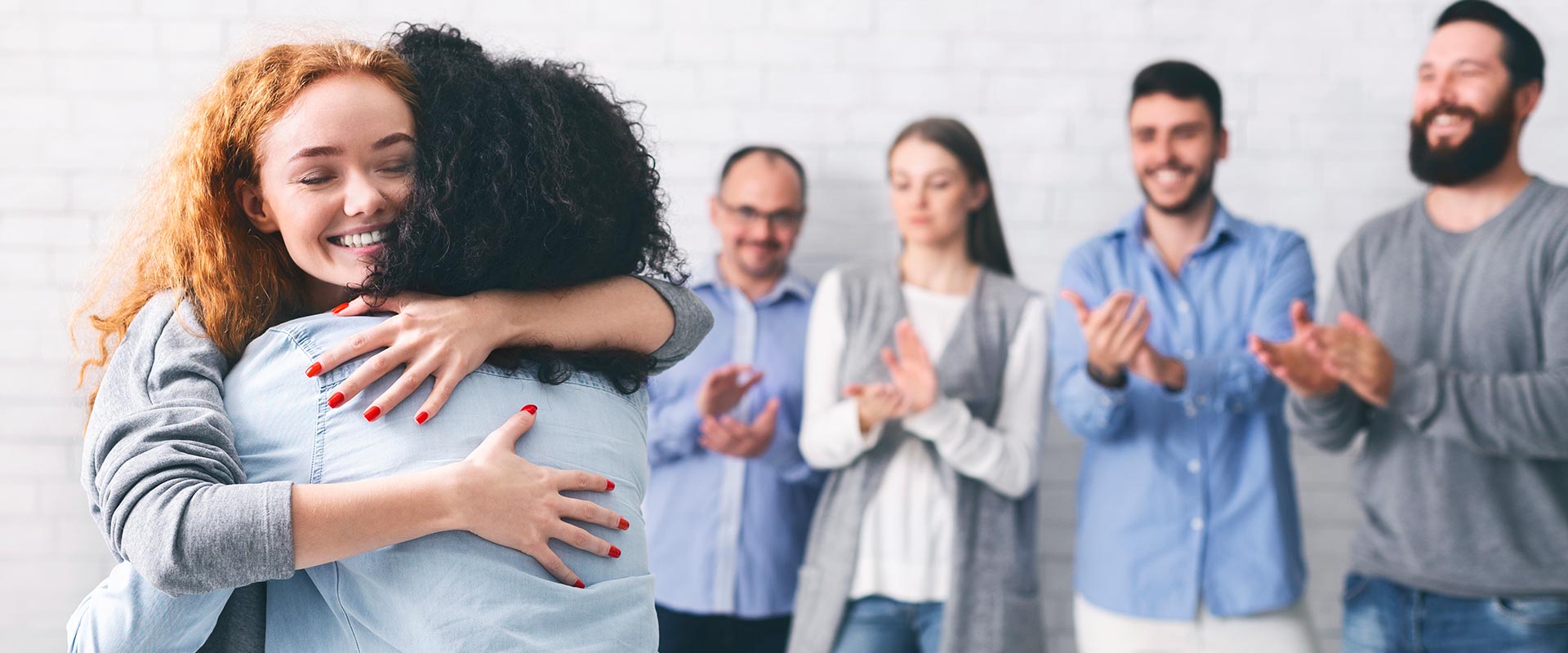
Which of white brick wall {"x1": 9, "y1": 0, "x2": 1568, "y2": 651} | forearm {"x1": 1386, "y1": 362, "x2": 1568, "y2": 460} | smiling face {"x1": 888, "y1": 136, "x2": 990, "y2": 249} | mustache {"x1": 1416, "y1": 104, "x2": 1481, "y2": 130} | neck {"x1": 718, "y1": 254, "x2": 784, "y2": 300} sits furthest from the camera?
white brick wall {"x1": 9, "y1": 0, "x2": 1568, "y2": 651}

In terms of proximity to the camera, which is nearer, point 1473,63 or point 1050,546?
point 1473,63

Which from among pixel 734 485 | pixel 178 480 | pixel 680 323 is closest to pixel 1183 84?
pixel 734 485

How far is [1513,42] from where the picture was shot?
8.73ft

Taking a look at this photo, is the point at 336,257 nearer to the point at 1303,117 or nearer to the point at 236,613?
the point at 236,613

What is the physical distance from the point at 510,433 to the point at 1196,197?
222cm

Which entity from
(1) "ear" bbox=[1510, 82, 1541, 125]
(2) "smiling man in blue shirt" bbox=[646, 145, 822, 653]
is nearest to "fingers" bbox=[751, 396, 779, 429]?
(2) "smiling man in blue shirt" bbox=[646, 145, 822, 653]

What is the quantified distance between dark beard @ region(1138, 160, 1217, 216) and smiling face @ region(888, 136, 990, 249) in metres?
0.48

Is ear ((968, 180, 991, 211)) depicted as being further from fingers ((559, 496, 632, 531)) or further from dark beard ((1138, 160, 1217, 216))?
fingers ((559, 496, 632, 531))

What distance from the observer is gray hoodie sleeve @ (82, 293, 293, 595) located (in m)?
0.93

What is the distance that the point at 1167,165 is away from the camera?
111 inches

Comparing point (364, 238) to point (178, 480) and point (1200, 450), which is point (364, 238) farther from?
point (1200, 450)

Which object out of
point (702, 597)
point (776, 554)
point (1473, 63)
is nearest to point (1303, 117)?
point (1473, 63)

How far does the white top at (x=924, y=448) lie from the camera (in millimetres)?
2635

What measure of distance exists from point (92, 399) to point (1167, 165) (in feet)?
7.93
